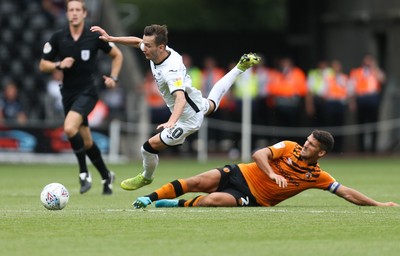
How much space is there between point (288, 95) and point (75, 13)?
14595mm

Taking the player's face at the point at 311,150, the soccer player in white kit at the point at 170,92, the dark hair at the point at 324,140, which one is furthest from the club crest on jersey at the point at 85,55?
the dark hair at the point at 324,140

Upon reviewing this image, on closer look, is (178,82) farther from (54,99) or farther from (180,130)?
(54,99)

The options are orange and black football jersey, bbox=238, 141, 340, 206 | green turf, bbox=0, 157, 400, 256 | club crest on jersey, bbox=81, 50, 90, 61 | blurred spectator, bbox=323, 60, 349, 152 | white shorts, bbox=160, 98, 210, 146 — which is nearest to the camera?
green turf, bbox=0, 157, 400, 256

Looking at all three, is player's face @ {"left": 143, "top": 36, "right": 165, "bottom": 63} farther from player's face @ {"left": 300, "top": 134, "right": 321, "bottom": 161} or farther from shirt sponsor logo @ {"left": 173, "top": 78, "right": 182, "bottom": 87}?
player's face @ {"left": 300, "top": 134, "right": 321, "bottom": 161}

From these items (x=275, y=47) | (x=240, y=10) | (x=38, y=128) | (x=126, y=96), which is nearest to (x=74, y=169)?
(x=38, y=128)

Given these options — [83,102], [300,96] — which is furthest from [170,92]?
[300,96]

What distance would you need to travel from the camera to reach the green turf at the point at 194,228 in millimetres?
8586

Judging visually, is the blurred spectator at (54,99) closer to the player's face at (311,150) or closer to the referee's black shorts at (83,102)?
the referee's black shorts at (83,102)

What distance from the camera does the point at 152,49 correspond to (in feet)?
39.7

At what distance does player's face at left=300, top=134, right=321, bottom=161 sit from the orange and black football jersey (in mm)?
97

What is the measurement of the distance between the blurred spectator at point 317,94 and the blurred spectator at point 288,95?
257mm

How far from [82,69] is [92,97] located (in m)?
0.41

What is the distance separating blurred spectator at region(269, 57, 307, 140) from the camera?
28297 millimetres

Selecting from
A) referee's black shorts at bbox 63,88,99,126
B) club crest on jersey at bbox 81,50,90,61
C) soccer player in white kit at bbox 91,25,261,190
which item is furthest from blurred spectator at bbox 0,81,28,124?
soccer player in white kit at bbox 91,25,261,190
